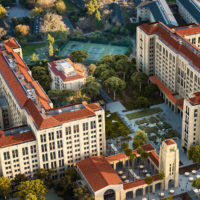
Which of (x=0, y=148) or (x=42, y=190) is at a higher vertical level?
(x=0, y=148)

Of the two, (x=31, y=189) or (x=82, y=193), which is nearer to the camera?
(x=82, y=193)

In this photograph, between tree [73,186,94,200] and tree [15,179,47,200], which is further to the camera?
tree [15,179,47,200]

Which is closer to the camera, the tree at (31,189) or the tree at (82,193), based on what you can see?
the tree at (82,193)

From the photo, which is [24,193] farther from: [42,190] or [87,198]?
[87,198]

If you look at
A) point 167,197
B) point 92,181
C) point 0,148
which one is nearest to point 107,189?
point 92,181
